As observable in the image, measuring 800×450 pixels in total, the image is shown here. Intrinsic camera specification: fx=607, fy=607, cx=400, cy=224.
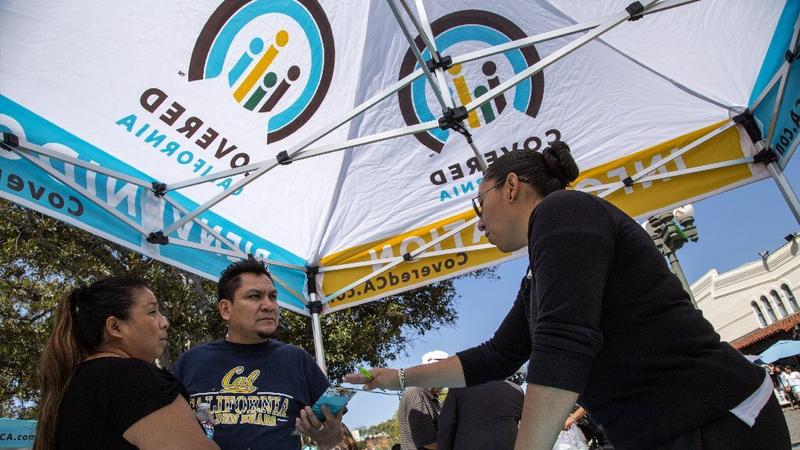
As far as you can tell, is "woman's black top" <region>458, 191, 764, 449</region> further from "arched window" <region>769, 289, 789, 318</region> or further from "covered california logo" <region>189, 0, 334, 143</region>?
"arched window" <region>769, 289, 789, 318</region>

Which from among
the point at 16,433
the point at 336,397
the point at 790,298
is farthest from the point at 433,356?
the point at 790,298

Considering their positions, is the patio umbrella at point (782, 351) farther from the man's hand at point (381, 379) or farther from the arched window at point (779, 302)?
the man's hand at point (381, 379)

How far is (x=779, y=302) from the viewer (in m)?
34.6

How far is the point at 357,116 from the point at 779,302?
121ft

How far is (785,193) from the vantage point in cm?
532

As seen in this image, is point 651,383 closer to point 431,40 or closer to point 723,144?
point 431,40

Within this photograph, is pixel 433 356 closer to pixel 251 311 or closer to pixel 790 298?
pixel 251 311

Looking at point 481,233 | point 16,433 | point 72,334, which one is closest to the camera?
point 72,334

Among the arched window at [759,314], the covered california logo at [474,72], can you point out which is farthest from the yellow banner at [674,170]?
the arched window at [759,314]

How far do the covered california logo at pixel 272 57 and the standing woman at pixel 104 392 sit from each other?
298cm

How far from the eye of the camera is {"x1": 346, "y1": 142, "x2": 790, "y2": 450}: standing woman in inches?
55.1

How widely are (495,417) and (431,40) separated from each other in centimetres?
263

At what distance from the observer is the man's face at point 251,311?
130 inches

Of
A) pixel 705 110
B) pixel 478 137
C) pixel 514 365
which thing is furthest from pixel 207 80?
pixel 705 110
